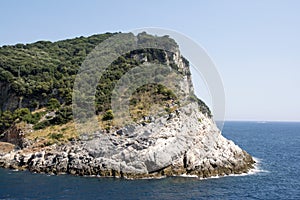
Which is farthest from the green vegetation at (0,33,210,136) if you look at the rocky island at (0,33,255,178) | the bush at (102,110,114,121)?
the rocky island at (0,33,255,178)

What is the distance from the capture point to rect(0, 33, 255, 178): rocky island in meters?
46.4

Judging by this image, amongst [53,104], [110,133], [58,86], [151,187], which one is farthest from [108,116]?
[58,86]

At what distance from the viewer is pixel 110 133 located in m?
51.6

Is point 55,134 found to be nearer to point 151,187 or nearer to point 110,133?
point 110,133

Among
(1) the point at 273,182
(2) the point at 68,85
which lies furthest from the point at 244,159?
(2) the point at 68,85

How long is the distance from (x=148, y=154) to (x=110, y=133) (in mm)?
8439

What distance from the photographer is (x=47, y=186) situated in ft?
131

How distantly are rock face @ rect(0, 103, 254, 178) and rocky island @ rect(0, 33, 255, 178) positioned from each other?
5.6 inches

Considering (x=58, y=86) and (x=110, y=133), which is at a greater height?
(x=58, y=86)

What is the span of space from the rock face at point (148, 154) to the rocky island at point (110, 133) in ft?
0.46

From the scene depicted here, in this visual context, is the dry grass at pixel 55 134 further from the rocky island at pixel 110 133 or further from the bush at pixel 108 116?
the bush at pixel 108 116

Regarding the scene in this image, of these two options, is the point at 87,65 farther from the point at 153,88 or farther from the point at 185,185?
the point at 185,185

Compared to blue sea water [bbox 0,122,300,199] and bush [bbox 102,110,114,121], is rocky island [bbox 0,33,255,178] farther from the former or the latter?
blue sea water [bbox 0,122,300,199]

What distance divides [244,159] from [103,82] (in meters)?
34.0
